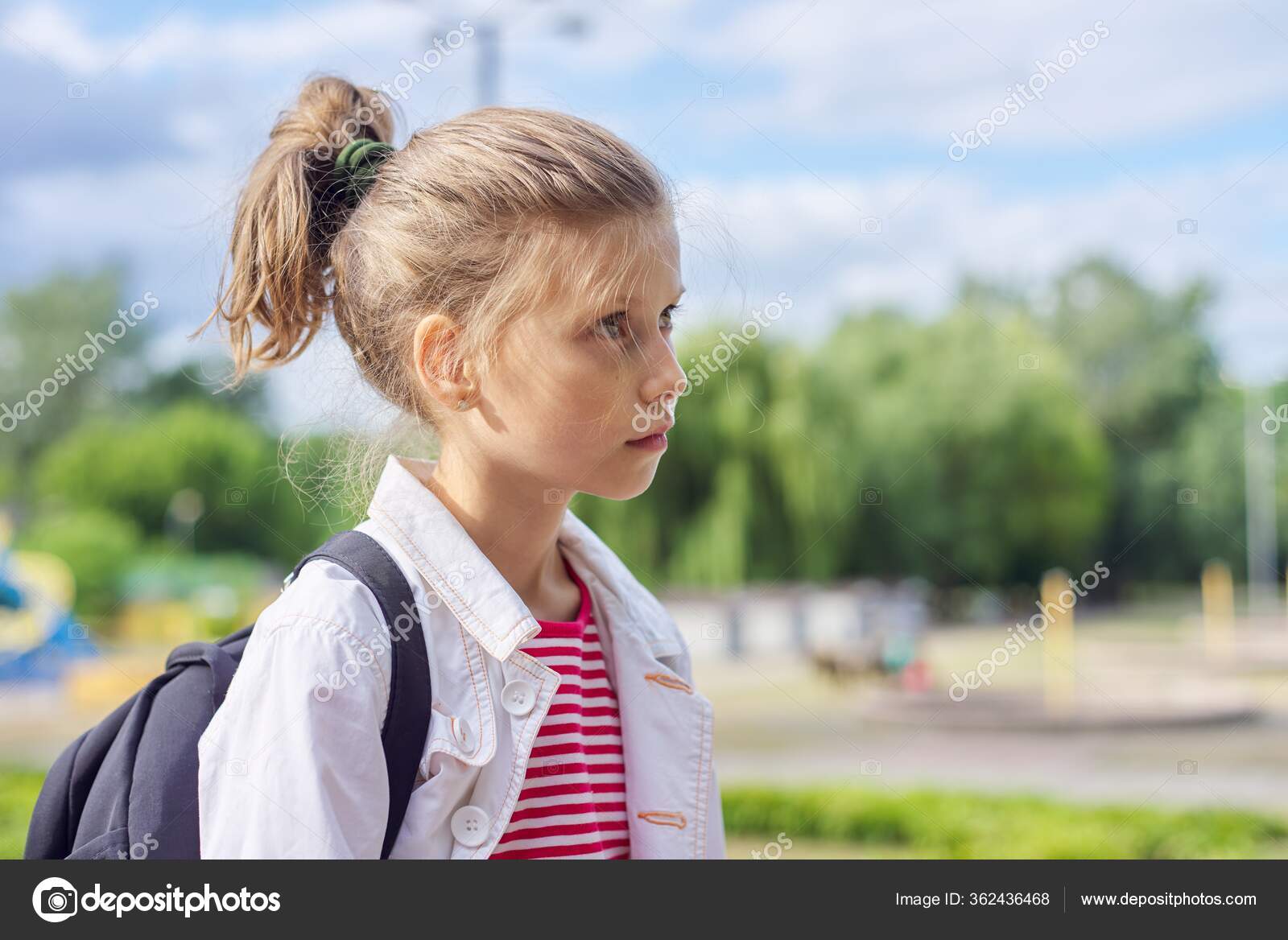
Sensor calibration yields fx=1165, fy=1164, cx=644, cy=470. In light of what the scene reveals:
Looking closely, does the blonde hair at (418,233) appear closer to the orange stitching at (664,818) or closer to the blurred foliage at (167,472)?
the orange stitching at (664,818)

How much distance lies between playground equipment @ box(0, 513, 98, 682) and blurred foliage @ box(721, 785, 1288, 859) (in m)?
6.45

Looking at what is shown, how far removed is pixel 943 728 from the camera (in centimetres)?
877

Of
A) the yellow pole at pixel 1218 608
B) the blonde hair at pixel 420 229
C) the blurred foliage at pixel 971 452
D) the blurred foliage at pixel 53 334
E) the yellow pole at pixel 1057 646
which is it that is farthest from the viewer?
the blurred foliage at pixel 53 334

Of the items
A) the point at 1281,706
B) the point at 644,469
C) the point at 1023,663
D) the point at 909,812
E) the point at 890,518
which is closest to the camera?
the point at 644,469

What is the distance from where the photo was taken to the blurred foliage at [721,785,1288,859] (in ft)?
15.9

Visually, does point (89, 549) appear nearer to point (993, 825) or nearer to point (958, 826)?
point (958, 826)

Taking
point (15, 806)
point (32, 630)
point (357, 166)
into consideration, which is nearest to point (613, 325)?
point (357, 166)

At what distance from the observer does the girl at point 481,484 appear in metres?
0.97

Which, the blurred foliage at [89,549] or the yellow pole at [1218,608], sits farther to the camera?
the blurred foliage at [89,549]

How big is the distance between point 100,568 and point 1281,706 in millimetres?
13240

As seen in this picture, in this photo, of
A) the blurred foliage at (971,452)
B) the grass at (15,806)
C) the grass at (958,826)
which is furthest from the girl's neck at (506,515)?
the blurred foliage at (971,452)

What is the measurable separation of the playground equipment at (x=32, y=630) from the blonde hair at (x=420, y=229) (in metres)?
9.13
